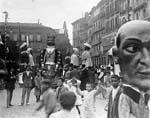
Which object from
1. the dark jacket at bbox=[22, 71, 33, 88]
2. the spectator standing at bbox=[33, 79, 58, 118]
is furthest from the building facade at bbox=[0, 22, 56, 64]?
the spectator standing at bbox=[33, 79, 58, 118]

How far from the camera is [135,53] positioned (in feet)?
11.2

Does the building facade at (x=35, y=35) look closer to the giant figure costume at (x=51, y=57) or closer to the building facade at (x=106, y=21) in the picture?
the building facade at (x=106, y=21)

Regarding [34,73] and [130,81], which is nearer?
[130,81]

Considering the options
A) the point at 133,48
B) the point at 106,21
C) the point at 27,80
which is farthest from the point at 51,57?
the point at 106,21

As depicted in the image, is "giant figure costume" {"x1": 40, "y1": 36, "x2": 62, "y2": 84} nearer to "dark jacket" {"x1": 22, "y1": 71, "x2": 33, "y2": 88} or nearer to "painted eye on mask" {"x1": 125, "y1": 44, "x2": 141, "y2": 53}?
"dark jacket" {"x1": 22, "y1": 71, "x2": 33, "y2": 88}

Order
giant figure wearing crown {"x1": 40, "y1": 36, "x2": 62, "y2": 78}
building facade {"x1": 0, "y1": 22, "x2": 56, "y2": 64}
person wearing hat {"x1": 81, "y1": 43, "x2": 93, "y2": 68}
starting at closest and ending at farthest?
giant figure wearing crown {"x1": 40, "y1": 36, "x2": 62, "y2": 78}
person wearing hat {"x1": 81, "y1": 43, "x2": 93, "y2": 68}
building facade {"x1": 0, "y1": 22, "x2": 56, "y2": 64}

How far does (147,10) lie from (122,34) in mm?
29329

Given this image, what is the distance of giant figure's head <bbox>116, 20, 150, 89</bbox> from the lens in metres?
3.38

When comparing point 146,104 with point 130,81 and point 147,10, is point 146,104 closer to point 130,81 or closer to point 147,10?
point 130,81

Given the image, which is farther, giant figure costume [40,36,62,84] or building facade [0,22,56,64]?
building facade [0,22,56,64]

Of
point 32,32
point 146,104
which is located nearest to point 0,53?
point 146,104

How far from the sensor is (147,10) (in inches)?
1252

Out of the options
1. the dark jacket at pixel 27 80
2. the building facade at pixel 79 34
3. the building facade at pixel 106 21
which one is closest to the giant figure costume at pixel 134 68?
the building facade at pixel 106 21

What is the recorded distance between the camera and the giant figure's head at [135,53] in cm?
338
